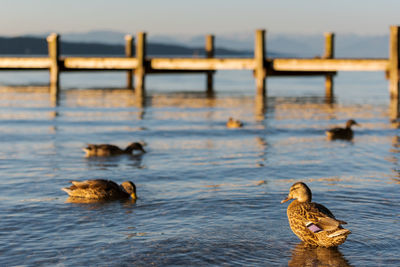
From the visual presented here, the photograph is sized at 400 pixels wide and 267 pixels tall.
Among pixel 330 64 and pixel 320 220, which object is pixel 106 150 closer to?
pixel 320 220

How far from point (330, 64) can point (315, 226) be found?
2401 cm

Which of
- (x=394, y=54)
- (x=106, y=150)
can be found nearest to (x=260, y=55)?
(x=394, y=54)

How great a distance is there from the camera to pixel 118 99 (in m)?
33.9

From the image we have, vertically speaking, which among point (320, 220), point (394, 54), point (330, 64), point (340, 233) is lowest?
point (340, 233)

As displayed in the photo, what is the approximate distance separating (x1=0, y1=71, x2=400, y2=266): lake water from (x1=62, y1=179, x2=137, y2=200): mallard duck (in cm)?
25

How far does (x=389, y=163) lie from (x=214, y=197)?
18.1 ft

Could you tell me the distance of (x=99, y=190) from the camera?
36.1 feet

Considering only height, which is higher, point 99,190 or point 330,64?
point 330,64

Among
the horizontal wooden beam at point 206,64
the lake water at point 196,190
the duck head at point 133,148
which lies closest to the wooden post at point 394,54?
the lake water at point 196,190

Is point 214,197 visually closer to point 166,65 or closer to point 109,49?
point 166,65

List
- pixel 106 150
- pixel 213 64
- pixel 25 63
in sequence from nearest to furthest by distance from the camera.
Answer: pixel 106 150 → pixel 213 64 → pixel 25 63

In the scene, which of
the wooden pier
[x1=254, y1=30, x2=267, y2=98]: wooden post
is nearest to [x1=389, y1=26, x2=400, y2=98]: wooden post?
the wooden pier

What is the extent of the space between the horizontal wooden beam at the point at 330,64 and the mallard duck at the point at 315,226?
22.8m

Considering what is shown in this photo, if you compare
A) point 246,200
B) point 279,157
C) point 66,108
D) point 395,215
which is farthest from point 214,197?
point 66,108
